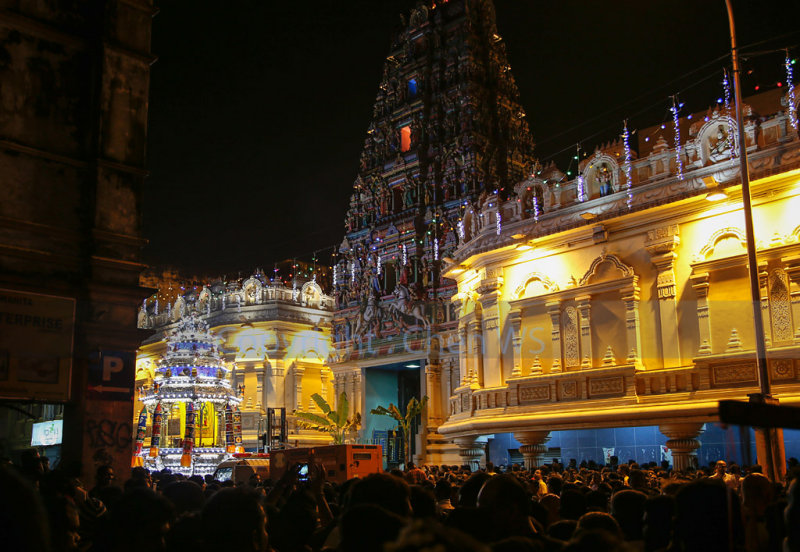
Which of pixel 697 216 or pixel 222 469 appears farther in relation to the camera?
pixel 222 469

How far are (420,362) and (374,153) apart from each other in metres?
13.9

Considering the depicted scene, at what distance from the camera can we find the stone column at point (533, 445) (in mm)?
27188

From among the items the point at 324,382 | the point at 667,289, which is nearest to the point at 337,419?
the point at 324,382

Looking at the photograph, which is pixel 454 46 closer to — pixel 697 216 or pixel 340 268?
pixel 340 268

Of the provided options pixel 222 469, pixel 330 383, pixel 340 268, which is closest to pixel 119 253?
pixel 222 469

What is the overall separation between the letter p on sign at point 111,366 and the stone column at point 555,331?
16544mm

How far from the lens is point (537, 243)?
28.8m

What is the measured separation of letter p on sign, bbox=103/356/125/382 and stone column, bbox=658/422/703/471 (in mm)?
16559

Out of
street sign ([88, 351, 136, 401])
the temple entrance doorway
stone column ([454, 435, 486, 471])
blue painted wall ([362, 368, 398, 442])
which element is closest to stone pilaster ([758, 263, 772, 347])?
stone column ([454, 435, 486, 471])

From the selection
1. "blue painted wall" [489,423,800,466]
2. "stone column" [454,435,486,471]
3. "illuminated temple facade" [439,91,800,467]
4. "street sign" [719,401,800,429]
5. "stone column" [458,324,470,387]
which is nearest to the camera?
"street sign" [719,401,800,429]

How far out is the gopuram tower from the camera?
135 ft

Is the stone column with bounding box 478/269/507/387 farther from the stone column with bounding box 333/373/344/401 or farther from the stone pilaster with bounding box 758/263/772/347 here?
the stone column with bounding box 333/373/344/401

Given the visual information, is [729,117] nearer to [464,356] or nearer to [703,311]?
[703,311]

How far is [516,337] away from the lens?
2883 cm
